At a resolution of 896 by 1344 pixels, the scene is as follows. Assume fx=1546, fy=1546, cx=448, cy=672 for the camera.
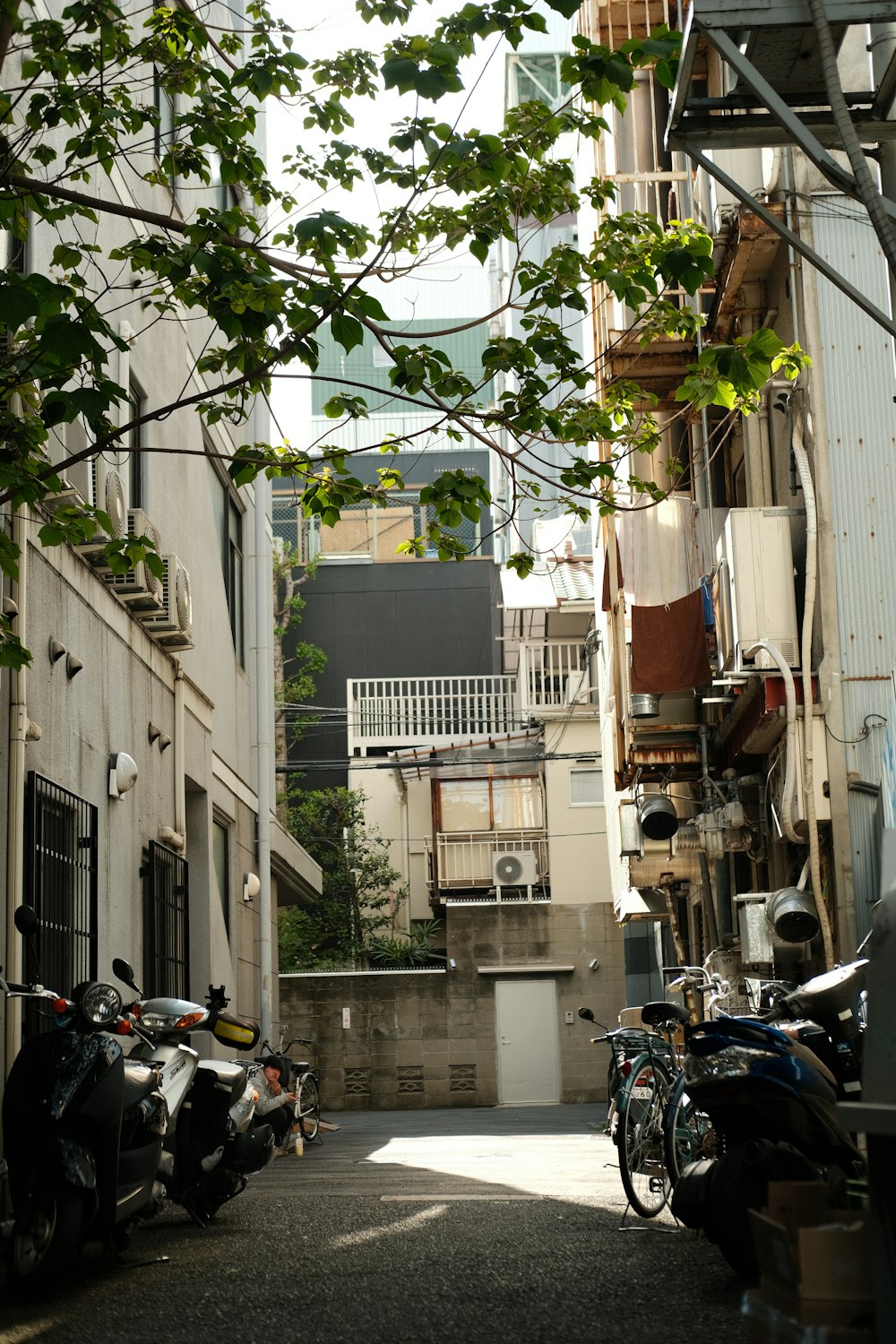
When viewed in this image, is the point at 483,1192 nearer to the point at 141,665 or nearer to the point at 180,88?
the point at 141,665

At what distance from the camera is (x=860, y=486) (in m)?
11.2

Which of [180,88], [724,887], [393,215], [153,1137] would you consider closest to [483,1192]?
[153,1137]

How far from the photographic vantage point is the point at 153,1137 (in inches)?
269

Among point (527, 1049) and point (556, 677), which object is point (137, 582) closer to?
point (527, 1049)

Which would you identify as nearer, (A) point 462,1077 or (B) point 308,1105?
(B) point 308,1105

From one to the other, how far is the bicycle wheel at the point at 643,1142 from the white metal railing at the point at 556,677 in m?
23.8

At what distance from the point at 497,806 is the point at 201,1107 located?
25704mm

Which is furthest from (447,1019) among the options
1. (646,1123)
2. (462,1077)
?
(646,1123)

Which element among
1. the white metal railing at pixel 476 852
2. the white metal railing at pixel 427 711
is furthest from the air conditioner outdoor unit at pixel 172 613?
the white metal railing at pixel 427 711

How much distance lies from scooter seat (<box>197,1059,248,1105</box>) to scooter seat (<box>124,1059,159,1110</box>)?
0.93 metres

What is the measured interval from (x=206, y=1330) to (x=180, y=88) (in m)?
6.10

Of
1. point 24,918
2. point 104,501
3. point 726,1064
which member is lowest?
point 726,1064

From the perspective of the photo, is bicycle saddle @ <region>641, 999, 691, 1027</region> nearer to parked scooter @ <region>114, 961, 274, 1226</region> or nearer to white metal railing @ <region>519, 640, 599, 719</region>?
→ parked scooter @ <region>114, 961, 274, 1226</region>

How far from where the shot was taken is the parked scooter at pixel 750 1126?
18.3 ft
